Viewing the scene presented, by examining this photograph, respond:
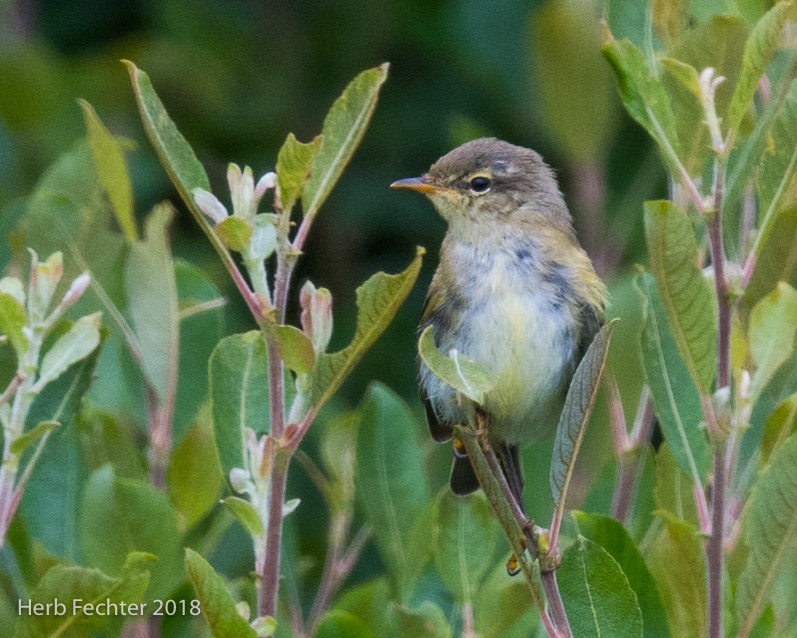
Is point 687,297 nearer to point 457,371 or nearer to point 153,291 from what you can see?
point 457,371

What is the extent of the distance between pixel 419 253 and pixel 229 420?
0.61 metres

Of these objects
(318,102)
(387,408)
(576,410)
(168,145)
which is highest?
(168,145)

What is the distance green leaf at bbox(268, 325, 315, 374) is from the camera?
92.4 inches

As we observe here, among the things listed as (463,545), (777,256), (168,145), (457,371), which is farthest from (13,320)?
(777,256)

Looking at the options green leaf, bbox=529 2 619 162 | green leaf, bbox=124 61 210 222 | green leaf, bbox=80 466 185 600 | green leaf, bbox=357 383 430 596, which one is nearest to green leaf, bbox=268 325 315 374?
green leaf, bbox=124 61 210 222

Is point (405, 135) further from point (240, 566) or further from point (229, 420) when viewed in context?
point (229, 420)

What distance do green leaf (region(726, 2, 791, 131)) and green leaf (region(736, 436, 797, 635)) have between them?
0.60 meters

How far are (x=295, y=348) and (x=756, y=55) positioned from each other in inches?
37.0

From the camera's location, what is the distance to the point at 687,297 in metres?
2.48

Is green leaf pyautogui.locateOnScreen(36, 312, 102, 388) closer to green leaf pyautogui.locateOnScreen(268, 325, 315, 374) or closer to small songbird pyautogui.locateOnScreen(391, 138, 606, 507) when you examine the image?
green leaf pyautogui.locateOnScreen(268, 325, 315, 374)

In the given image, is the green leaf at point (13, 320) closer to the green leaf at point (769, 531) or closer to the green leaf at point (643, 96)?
the green leaf at point (643, 96)

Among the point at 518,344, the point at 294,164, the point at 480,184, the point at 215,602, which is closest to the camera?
the point at 215,602

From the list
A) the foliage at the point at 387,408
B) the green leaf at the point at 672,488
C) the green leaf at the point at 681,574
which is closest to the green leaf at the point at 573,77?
the foliage at the point at 387,408

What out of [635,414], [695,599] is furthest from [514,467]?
[695,599]
